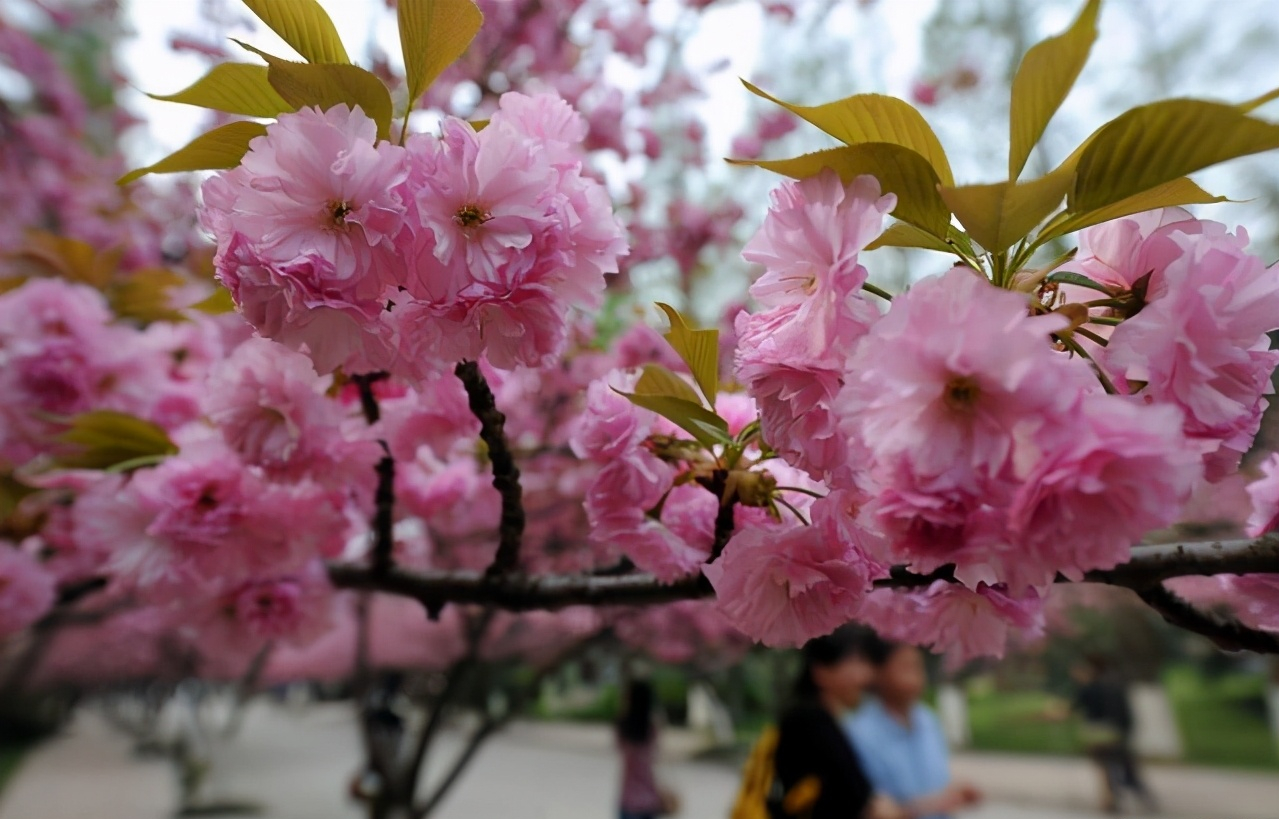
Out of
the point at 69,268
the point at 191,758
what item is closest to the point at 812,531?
the point at 69,268

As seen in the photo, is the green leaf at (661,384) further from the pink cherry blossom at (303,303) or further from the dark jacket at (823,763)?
the dark jacket at (823,763)

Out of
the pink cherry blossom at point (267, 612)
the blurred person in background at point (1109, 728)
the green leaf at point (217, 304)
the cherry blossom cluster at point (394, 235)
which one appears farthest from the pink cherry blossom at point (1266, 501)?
the blurred person in background at point (1109, 728)

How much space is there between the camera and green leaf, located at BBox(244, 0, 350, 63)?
552 millimetres

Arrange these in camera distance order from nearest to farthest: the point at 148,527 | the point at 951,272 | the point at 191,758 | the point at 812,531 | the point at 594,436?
1. the point at 951,272
2. the point at 812,531
3. the point at 594,436
4. the point at 148,527
5. the point at 191,758

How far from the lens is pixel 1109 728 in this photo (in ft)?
19.4

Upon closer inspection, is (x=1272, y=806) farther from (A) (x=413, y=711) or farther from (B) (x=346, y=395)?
(A) (x=413, y=711)

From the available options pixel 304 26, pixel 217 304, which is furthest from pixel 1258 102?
pixel 217 304

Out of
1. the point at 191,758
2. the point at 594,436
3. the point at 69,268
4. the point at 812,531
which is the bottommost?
the point at 191,758

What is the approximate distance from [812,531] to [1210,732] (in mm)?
9758

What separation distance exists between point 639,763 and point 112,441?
11.7ft

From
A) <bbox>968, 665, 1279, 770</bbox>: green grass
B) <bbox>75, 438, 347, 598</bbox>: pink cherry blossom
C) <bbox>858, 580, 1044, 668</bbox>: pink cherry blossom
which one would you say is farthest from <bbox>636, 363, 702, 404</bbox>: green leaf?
<bbox>968, 665, 1279, 770</bbox>: green grass

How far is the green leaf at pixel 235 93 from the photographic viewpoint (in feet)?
1.82

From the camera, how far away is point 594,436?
70 centimetres

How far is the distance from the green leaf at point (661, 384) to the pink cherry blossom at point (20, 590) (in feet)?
4.67
